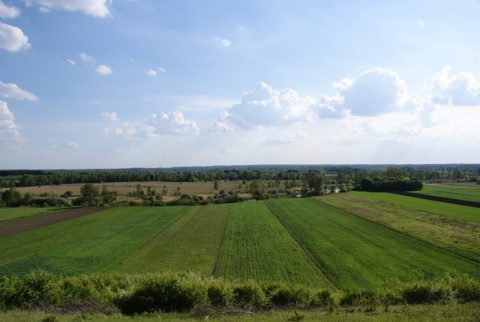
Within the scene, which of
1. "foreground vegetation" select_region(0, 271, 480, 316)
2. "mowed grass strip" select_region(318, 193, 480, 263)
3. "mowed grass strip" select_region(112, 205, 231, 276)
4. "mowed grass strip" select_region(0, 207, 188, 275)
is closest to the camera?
"foreground vegetation" select_region(0, 271, 480, 316)

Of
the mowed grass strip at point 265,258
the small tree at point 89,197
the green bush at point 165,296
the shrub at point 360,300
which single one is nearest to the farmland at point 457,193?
the mowed grass strip at point 265,258

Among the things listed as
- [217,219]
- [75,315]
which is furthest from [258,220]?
[75,315]

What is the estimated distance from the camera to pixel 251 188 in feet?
356

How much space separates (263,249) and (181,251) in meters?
9.26

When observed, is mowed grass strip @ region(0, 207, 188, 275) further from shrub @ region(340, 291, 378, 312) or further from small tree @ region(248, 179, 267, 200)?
small tree @ region(248, 179, 267, 200)

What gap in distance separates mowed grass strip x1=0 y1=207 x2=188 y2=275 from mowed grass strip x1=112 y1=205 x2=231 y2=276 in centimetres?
183

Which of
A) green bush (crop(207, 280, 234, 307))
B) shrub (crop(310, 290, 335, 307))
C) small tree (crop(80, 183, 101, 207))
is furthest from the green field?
small tree (crop(80, 183, 101, 207))

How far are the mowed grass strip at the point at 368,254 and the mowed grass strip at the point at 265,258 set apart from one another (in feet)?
5.07

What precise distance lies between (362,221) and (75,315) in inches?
1876

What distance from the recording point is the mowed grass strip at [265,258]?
90.5 feet

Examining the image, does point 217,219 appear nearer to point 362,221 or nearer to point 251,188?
point 362,221

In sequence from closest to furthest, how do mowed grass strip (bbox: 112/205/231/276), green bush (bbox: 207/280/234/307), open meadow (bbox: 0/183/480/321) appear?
1. open meadow (bbox: 0/183/480/321)
2. green bush (bbox: 207/280/234/307)
3. mowed grass strip (bbox: 112/205/231/276)

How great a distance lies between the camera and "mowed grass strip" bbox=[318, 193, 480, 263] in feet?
116

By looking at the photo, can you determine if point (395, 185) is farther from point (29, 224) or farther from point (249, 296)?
point (249, 296)
